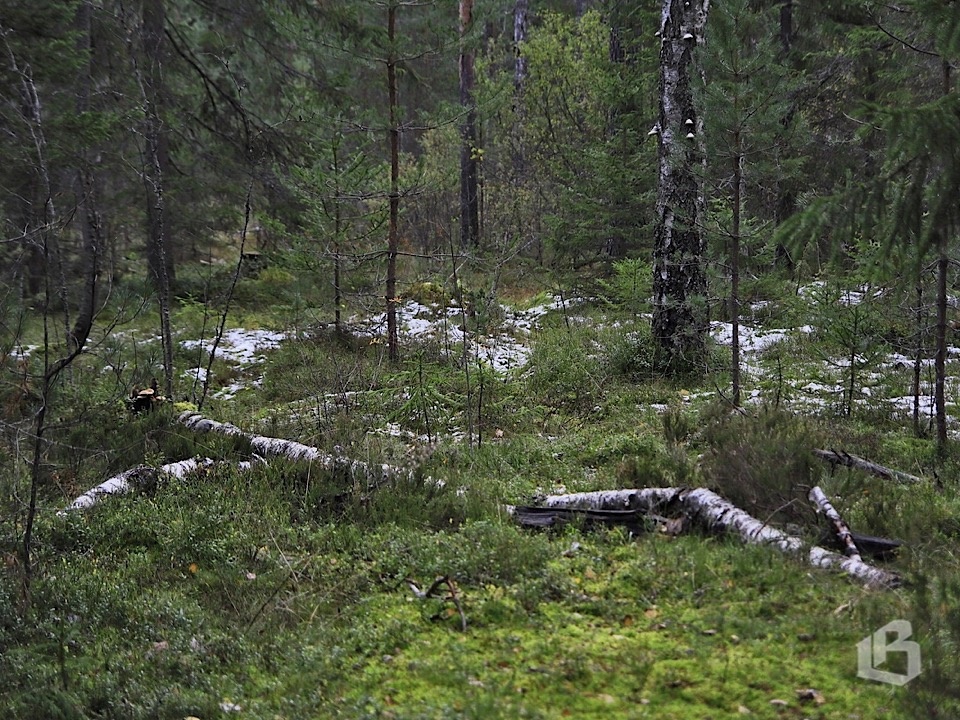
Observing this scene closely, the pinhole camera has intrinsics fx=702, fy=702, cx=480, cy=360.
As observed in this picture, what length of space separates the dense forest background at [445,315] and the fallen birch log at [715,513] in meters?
0.21

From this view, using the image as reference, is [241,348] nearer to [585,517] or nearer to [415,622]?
[585,517]

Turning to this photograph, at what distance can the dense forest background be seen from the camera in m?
4.22

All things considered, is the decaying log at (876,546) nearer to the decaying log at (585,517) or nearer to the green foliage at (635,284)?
the decaying log at (585,517)

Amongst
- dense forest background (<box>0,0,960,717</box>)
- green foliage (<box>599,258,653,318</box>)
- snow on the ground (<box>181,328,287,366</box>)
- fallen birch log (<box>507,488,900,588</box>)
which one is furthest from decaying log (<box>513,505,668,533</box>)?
snow on the ground (<box>181,328,287,366</box>)

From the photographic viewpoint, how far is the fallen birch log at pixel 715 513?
378 centimetres

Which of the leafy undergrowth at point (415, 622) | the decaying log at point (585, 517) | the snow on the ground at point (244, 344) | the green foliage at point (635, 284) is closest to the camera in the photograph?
the leafy undergrowth at point (415, 622)

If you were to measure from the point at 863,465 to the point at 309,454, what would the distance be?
4.56 m

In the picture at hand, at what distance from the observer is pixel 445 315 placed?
400 inches

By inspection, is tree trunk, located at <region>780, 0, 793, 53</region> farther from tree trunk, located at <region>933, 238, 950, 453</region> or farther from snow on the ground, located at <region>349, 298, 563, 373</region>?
tree trunk, located at <region>933, 238, 950, 453</region>

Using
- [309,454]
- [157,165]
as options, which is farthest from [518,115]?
[309,454]

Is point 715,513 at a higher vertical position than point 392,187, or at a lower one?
lower

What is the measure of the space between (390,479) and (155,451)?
2.55 m

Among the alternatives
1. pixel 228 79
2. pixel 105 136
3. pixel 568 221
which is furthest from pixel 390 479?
pixel 228 79

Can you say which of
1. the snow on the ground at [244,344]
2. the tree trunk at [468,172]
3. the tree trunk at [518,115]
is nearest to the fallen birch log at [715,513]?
the snow on the ground at [244,344]
